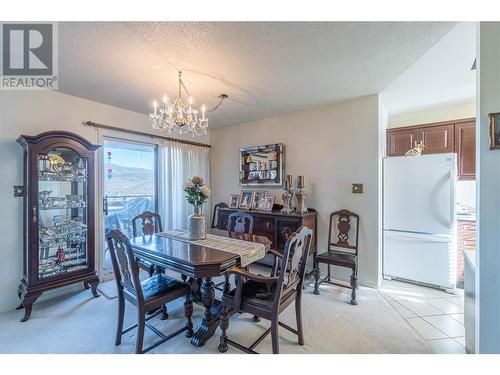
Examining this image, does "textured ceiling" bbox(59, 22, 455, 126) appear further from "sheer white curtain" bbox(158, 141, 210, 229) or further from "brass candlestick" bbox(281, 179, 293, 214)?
"brass candlestick" bbox(281, 179, 293, 214)

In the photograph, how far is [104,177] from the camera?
3.17 m

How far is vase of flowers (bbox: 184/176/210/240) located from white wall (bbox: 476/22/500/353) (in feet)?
6.58

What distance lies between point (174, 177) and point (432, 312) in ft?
12.6

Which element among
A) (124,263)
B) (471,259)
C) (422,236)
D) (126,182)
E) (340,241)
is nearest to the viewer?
(471,259)

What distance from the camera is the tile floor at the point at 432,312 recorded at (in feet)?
6.24

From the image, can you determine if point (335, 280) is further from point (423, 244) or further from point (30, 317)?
point (30, 317)

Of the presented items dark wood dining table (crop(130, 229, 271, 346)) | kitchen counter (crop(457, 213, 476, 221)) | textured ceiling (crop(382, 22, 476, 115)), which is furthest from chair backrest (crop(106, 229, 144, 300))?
kitchen counter (crop(457, 213, 476, 221))

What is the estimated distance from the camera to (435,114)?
3623 millimetres

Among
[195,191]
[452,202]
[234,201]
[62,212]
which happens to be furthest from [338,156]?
[62,212]

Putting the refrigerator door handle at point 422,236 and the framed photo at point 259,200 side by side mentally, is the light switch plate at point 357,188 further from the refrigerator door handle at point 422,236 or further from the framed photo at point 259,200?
the framed photo at point 259,200

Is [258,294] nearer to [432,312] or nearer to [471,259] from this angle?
[471,259]

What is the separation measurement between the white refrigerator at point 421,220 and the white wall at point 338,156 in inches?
12.4
